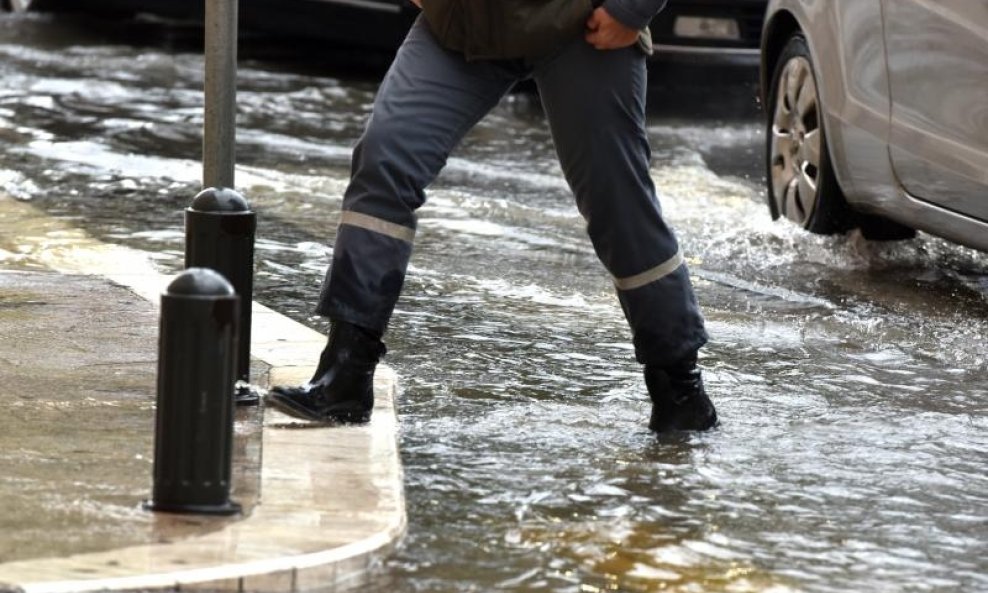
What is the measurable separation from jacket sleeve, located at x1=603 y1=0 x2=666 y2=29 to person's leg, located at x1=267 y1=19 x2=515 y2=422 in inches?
12.4

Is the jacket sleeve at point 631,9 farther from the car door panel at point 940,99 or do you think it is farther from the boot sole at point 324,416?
the car door panel at point 940,99

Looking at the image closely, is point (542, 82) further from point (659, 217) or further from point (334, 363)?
point (334, 363)

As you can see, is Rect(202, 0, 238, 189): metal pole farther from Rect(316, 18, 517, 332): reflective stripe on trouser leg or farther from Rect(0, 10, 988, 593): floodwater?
Rect(0, 10, 988, 593): floodwater

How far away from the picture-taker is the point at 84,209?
822 cm

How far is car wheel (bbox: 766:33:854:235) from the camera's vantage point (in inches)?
304

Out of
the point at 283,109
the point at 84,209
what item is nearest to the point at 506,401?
the point at 84,209

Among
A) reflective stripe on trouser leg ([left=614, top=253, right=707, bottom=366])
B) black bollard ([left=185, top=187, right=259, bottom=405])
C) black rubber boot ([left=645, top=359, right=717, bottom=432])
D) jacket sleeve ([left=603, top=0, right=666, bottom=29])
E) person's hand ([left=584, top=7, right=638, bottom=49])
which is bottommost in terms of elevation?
black rubber boot ([left=645, top=359, right=717, bottom=432])

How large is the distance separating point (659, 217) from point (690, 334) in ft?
0.93

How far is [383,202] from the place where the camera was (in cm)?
483

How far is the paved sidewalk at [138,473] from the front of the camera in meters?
3.80

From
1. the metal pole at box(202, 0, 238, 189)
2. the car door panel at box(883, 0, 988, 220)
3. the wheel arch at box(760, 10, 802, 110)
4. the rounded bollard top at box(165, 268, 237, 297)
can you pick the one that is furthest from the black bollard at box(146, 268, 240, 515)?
the wheel arch at box(760, 10, 802, 110)

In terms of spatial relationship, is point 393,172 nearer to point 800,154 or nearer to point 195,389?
point 195,389

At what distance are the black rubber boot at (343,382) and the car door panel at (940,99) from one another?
7.87ft

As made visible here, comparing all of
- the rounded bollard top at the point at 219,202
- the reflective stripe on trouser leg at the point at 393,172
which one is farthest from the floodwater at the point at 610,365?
the rounded bollard top at the point at 219,202
